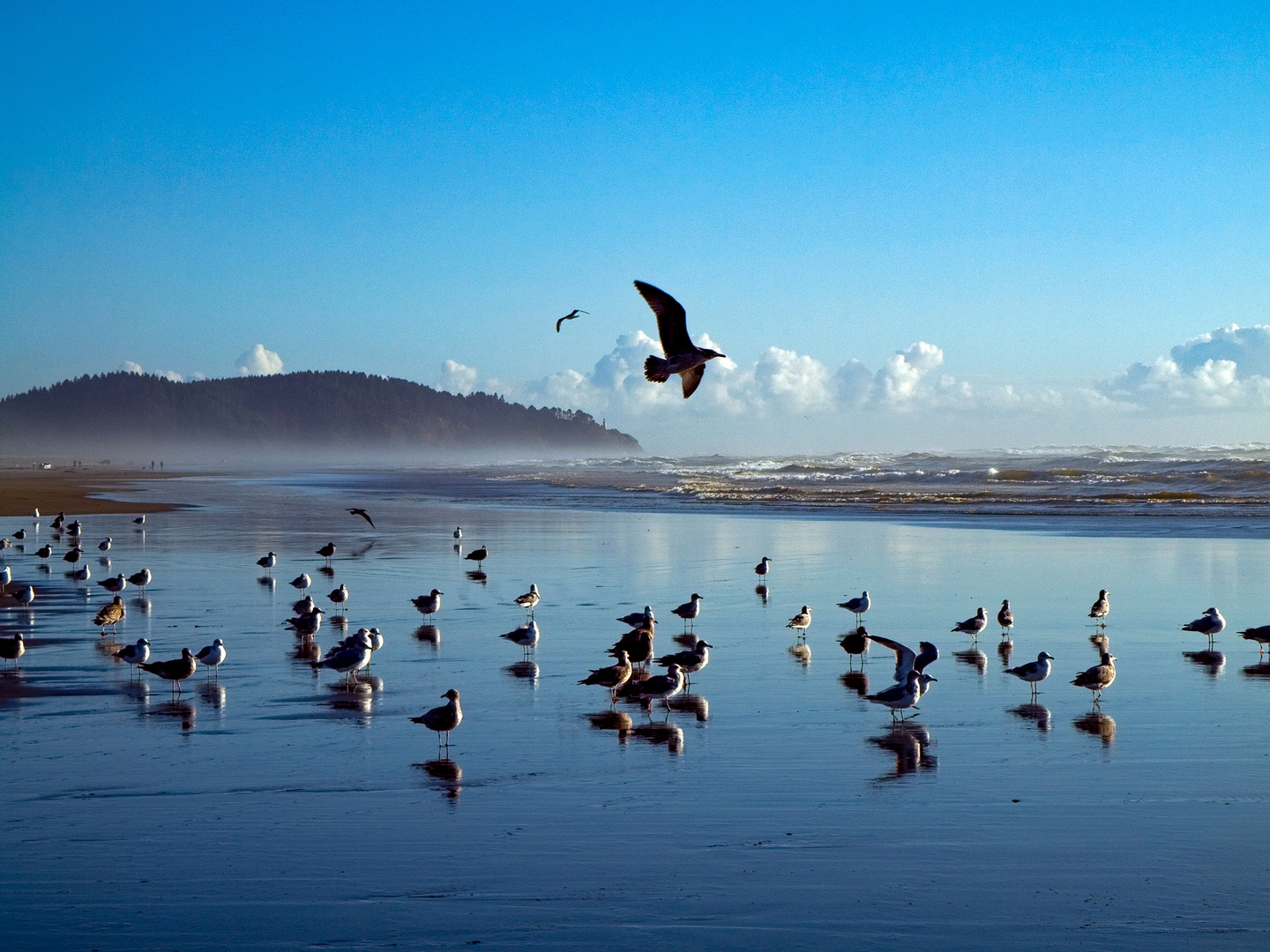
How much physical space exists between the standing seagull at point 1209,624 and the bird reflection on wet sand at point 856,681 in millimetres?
4335

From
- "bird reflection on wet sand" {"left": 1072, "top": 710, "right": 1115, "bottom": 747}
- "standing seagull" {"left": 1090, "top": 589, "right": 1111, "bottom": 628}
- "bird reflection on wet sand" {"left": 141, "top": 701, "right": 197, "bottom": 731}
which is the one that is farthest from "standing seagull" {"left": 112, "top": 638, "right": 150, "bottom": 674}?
"standing seagull" {"left": 1090, "top": 589, "right": 1111, "bottom": 628}

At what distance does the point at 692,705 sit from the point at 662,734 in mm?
1103

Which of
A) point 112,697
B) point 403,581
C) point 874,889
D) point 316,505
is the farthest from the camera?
point 316,505

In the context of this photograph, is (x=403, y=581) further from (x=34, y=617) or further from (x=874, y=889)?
(x=874, y=889)

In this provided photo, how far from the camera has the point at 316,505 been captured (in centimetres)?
4422

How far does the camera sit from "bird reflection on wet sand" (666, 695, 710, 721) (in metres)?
9.99

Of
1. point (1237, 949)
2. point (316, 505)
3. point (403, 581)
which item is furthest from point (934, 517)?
point (1237, 949)

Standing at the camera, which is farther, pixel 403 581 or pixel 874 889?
pixel 403 581

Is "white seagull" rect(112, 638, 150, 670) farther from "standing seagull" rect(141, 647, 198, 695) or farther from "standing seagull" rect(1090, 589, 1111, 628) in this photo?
"standing seagull" rect(1090, 589, 1111, 628)

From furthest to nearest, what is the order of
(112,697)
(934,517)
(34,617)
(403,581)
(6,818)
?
(934,517)
(403,581)
(34,617)
(112,697)
(6,818)

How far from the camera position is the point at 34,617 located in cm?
1585

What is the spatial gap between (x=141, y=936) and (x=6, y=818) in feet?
7.00

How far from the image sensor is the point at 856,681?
11398mm

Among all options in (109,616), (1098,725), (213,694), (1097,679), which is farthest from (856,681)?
(109,616)
